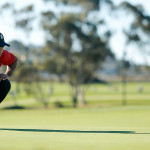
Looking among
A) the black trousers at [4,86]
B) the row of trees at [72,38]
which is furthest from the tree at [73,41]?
the black trousers at [4,86]

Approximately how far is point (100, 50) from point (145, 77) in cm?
8701

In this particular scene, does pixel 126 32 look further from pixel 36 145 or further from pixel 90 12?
pixel 36 145

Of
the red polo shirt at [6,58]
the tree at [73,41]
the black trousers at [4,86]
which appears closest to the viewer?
the red polo shirt at [6,58]

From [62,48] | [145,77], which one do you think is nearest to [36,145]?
[62,48]

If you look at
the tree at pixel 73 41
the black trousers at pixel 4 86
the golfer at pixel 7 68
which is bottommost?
the black trousers at pixel 4 86

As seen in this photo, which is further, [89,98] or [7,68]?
[89,98]

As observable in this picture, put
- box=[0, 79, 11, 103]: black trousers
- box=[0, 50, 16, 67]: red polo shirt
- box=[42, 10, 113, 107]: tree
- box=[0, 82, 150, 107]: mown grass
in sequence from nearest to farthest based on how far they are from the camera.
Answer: box=[0, 50, 16, 67]: red polo shirt → box=[0, 79, 11, 103]: black trousers → box=[42, 10, 113, 107]: tree → box=[0, 82, 150, 107]: mown grass

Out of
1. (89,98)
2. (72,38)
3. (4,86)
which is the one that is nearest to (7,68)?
(4,86)

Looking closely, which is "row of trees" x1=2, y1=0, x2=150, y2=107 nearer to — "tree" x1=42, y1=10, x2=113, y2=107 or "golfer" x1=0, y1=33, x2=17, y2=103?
"tree" x1=42, y1=10, x2=113, y2=107

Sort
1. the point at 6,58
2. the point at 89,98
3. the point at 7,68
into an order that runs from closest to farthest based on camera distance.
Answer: the point at 6,58 → the point at 7,68 → the point at 89,98

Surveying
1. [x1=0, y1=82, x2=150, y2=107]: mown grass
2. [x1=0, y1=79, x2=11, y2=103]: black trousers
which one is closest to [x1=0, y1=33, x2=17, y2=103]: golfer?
[x1=0, y1=79, x2=11, y2=103]: black trousers

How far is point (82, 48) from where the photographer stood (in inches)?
1944

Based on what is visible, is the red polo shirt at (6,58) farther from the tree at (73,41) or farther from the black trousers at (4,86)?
the tree at (73,41)

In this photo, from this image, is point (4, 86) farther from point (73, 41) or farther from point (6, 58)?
point (73, 41)
